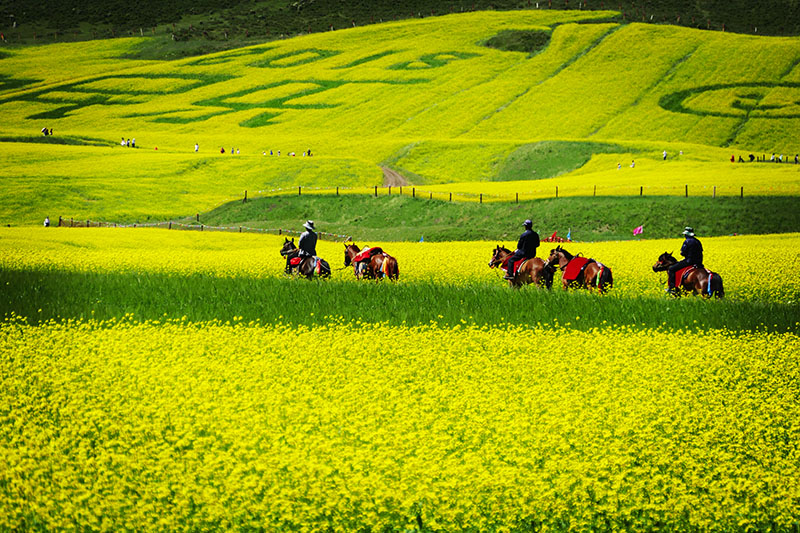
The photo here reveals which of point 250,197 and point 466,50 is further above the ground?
point 466,50

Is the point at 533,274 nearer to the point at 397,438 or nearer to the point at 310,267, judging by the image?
the point at 310,267

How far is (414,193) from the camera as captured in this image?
248 feet

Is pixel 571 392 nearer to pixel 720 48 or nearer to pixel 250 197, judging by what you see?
pixel 250 197

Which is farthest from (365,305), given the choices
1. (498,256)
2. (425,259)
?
(425,259)

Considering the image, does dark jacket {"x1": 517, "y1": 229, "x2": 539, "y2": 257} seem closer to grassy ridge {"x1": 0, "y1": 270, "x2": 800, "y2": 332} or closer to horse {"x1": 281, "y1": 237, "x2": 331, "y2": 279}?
grassy ridge {"x1": 0, "y1": 270, "x2": 800, "y2": 332}

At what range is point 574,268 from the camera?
26.5 meters

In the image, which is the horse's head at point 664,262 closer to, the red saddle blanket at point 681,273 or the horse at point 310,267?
the red saddle blanket at point 681,273

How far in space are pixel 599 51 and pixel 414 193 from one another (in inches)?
3554

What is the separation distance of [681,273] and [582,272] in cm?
A: 282

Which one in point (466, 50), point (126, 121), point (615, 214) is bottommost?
point (615, 214)

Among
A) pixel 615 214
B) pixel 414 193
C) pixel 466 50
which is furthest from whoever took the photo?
pixel 466 50

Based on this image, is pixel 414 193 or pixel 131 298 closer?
pixel 131 298

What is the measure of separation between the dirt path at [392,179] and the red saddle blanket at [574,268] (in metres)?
69.0

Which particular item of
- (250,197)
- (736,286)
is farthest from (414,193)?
(736,286)
